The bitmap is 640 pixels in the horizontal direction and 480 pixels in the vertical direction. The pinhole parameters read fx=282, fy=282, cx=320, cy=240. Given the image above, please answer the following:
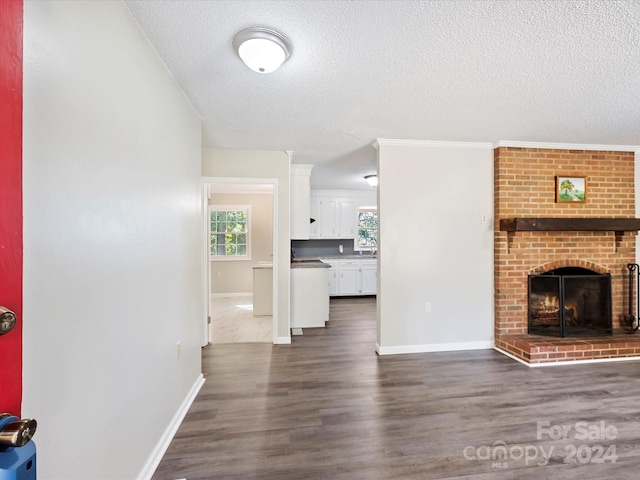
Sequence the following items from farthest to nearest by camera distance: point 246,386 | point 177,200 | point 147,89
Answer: point 246,386 < point 177,200 < point 147,89

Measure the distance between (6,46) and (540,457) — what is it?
Answer: 2.84 meters

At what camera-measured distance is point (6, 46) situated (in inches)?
24.0

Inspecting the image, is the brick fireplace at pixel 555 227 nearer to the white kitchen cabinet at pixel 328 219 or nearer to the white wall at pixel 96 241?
the white wall at pixel 96 241

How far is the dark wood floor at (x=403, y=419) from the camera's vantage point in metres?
1.61

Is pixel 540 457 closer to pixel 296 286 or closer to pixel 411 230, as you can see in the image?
pixel 411 230

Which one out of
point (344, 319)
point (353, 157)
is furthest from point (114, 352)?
point (344, 319)

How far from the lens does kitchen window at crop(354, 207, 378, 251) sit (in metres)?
6.60

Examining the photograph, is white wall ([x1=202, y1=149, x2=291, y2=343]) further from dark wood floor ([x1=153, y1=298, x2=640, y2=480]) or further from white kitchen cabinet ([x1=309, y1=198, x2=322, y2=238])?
white kitchen cabinet ([x1=309, y1=198, x2=322, y2=238])

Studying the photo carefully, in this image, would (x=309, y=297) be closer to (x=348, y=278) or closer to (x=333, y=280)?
(x=333, y=280)

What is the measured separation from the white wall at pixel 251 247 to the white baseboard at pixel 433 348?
4097 mm

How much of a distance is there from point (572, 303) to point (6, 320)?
4.70m

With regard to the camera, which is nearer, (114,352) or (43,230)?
(43,230)

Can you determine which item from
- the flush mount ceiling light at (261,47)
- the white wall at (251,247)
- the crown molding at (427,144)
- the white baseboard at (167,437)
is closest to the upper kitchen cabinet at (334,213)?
the white wall at (251,247)

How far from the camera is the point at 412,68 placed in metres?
1.77
